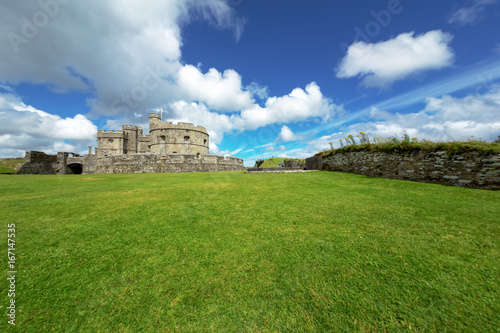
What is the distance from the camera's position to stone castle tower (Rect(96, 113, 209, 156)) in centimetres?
3256

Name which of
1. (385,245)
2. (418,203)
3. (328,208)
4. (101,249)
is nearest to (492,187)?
(418,203)

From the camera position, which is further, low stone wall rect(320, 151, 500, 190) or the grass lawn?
low stone wall rect(320, 151, 500, 190)

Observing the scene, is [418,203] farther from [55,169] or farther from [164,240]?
[55,169]

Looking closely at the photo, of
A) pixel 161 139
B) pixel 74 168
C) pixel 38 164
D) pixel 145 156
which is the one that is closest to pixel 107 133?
pixel 74 168

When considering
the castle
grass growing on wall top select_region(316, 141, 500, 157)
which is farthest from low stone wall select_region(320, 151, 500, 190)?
the castle

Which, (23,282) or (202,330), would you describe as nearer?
(202,330)

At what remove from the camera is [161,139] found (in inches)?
1292

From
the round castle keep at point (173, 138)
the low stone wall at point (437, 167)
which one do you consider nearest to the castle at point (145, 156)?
the round castle keep at point (173, 138)

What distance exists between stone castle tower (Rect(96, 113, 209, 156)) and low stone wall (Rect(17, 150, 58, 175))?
8.75 metres

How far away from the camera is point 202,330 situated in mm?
1737

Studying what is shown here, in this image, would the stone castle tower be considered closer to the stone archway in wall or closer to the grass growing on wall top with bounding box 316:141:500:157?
the stone archway in wall

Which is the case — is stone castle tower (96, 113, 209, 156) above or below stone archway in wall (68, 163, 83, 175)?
above

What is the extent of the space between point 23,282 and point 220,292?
8.12ft

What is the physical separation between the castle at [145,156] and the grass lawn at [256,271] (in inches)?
725
